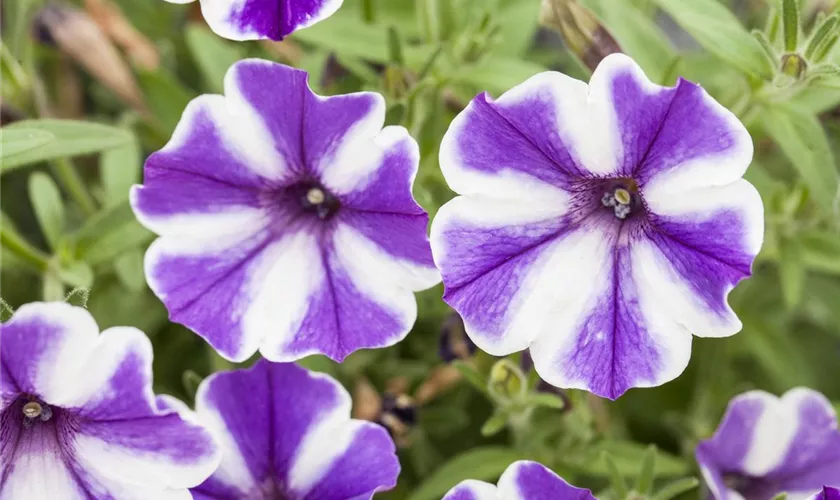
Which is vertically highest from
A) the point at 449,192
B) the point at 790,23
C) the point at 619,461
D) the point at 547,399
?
the point at 790,23

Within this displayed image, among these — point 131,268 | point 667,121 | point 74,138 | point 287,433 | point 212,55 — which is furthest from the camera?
point 212,55

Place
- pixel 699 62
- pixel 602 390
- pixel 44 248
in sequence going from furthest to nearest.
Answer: pixel 44 248
pixel 699 62
pixel 602 390

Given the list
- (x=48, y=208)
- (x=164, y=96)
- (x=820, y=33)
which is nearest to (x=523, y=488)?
(x=820, y=33)

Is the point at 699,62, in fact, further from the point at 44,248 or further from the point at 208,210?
the point at 44,248

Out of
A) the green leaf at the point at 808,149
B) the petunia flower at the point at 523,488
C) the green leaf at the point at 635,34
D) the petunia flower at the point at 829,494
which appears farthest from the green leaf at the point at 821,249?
the petunia flower at the point at 523,488

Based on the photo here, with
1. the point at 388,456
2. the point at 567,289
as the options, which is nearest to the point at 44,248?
the point at 388,456

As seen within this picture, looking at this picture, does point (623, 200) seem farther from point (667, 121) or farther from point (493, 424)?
point (493, 424)

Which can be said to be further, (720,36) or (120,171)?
(120,171)
